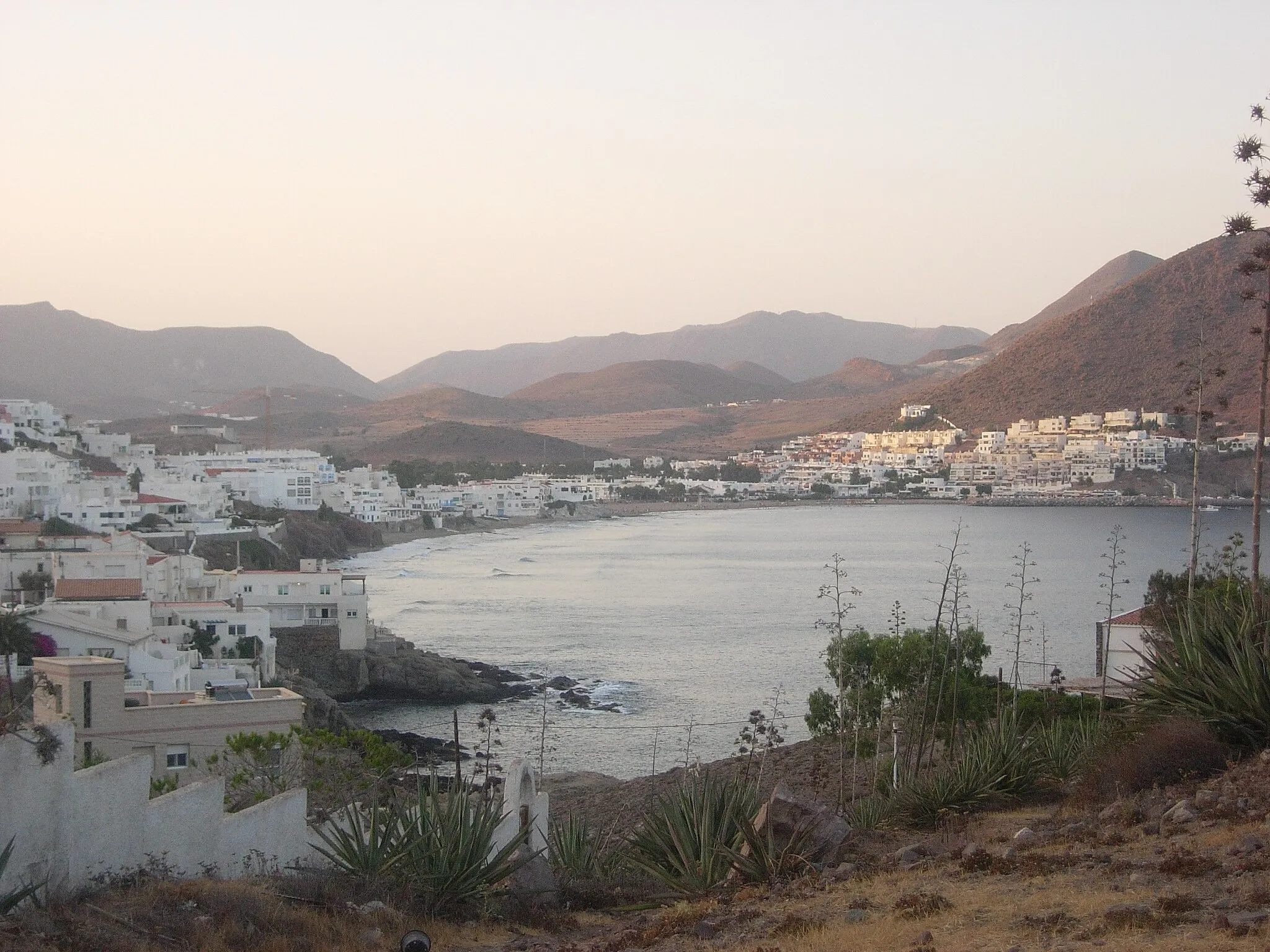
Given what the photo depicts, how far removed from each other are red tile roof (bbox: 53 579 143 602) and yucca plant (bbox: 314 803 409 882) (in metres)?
16.8

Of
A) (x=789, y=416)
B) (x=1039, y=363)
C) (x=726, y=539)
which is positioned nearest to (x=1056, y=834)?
(x=726, y=539)

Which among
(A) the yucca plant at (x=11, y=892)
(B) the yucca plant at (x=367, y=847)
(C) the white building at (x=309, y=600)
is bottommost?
(C) the white building at (x=309, y=600)

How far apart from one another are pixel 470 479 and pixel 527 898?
288 ft

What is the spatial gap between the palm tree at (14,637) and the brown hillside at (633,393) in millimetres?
153901

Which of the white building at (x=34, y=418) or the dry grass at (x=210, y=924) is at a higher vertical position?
the white building at (x=34, y=418)

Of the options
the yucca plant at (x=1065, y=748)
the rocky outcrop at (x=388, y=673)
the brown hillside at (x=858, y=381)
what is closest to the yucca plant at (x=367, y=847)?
the yucca plant at (x=1065, y=748)

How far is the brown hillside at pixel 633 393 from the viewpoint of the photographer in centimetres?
17850

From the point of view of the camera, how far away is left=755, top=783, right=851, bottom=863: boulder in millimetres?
6863

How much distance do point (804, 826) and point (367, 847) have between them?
2249mm

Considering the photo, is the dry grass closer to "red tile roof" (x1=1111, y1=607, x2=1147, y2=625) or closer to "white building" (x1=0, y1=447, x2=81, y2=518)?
"red tile roof" (x1=1111, y1=607, x2=1147, y2=625)

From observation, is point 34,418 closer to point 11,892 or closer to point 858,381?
point 11,892

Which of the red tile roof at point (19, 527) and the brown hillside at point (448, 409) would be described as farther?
the brown hillside at point (448, 409)

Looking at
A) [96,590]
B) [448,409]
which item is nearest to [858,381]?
[448,409]

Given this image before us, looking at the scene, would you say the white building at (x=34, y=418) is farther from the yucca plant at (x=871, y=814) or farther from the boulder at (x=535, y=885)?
the boulder at (x=535, y=885)
